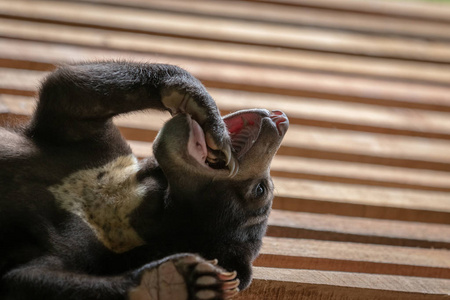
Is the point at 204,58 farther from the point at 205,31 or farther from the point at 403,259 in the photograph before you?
the point at 403,259

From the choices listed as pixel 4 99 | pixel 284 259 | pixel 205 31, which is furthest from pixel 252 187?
pixel 205 31

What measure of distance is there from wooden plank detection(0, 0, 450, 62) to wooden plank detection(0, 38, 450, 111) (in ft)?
0.44

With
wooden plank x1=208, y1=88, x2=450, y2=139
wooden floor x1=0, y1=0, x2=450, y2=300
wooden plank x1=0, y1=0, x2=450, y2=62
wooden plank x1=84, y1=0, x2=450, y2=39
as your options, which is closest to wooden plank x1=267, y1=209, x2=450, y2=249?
wooden floor x1=0, y1=0, x2=450, y2=300

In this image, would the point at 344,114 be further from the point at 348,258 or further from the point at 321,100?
the point at 348,258

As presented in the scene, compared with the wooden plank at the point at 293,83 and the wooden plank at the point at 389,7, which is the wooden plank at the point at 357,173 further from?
the wooden plank at the point at 389,7

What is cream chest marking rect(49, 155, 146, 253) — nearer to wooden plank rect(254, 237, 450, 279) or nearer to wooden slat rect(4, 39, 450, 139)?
wooden plank rect(254, 237, 450, 279)

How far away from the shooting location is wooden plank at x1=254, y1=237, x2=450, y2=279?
334 cm

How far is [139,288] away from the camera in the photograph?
2.51m

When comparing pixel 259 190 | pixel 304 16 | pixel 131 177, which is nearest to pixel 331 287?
pixel 259 190

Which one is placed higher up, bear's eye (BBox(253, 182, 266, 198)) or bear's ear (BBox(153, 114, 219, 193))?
bear's ear (BBox(153, 114, 219, 193))

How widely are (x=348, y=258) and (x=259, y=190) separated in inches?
21.6

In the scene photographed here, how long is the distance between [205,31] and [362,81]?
97 cm

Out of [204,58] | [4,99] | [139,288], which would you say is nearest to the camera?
[139,288]

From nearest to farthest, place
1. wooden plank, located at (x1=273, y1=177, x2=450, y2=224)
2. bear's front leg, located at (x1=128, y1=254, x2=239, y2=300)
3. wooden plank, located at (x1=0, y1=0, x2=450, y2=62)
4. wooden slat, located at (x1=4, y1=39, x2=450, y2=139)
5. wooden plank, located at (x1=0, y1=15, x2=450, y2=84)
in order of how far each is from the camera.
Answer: bear's front leg, located at (x1=128, y1=254, x2=239, y2=300) < wooden plank, located at (x1=273, y1=177, x2=450, y2=224) < wooden slat, located at (x1=4, y1=39, x2=450, y2=139) < wooden plank, located at (x1=0, y1=15, x2=450, y2=84) < wooden plank, located at (x1=0, y1=0, x2=450, y2=62)
